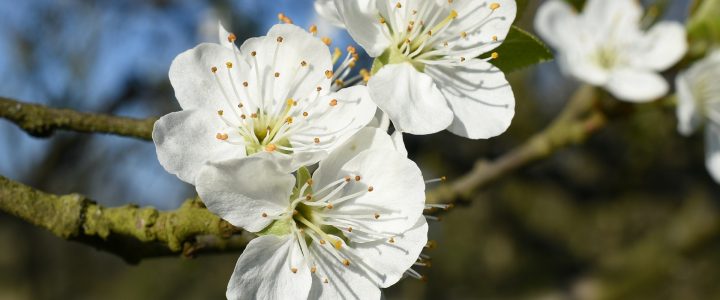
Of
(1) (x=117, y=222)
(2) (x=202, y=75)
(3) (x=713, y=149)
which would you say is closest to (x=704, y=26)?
(3) (x=713, y=149)

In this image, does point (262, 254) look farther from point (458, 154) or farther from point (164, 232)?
point (458, 154)

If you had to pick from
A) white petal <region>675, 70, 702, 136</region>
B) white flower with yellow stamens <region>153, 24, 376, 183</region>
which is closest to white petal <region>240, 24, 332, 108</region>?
white flower with yellow stamens <region>153, 24, 376, 183</region>

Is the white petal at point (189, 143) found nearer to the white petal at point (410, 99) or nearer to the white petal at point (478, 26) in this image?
the white petal at point (410, 99)

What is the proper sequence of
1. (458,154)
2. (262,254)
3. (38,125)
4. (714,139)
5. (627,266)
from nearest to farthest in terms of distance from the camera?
(262,254) < (38,125) < (714,139) < (627,266) < (458,154)

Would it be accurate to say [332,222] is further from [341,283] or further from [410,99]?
[410,99]

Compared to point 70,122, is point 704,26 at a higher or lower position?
lower

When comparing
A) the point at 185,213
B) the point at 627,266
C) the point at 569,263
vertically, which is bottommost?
the point at 569,263

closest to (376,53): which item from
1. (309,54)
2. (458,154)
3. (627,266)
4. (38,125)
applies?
(309,54)
